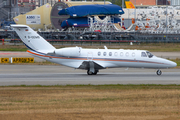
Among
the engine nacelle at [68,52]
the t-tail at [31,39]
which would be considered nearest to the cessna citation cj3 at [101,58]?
the engine nacelle at [68,52]

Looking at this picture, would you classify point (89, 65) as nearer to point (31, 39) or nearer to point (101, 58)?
point (101, 58)

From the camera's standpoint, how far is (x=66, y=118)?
12.0m

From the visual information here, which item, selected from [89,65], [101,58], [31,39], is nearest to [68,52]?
[89,65]

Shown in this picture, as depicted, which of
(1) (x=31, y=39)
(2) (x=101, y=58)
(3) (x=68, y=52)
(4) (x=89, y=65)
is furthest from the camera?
(1) (x=31, y=39)

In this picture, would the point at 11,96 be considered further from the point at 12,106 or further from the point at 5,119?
the point at 5,119

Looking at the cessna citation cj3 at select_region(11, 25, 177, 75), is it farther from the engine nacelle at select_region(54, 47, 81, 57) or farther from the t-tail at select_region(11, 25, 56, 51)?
the t-tail at select_region(11, 25, 56, 51)

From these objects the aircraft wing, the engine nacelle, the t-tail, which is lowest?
the aircraft wing

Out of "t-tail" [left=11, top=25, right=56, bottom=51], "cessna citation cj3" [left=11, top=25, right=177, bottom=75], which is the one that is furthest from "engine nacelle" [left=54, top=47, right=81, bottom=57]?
"t-tail" [left=11, top=25, right=56, bottom=51]

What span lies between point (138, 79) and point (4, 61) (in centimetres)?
1891

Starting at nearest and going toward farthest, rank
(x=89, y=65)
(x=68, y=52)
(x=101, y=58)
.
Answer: (x=89, y=65)
(x=68, y=52)
(x=101, y=58)

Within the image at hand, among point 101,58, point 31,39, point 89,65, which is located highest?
point 31,39

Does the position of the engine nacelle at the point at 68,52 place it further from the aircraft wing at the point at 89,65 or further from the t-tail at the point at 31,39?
the t-tail at the point at 31,39

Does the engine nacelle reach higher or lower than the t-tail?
lower

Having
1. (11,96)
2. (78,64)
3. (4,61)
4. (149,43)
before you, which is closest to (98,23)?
(149,43)
